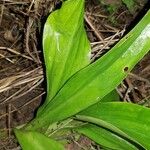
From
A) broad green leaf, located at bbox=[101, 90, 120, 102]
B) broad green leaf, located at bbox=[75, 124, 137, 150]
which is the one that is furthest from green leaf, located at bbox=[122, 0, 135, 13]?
broad green leaf, located at bbox=[75, 124, 137, 150]

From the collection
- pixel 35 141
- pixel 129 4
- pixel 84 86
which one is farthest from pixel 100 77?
pixel 129 4

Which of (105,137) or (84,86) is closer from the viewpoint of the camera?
(84,86)

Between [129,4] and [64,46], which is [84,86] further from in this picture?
[129,4]

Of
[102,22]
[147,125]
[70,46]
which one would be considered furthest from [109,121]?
[102,22]

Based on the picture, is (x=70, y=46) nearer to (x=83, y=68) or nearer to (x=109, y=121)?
(x=83, y=68)

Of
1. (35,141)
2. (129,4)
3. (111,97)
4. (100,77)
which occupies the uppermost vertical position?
(129,4)

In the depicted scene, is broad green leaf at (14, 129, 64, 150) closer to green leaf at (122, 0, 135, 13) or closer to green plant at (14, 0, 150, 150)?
green plant at (14, 0, 150, 150)

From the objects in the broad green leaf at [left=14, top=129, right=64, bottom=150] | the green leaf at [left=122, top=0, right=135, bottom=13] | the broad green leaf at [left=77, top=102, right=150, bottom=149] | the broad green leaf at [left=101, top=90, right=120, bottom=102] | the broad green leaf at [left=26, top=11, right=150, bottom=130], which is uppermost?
the green leaf at [left=122, top=0, right=135, bottom=13]

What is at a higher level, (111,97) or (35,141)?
(111,97)
